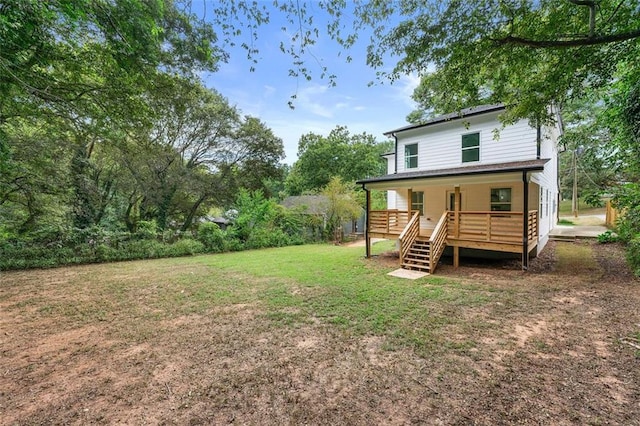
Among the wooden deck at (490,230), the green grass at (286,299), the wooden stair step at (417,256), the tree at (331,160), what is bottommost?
the green grass at (286,299)

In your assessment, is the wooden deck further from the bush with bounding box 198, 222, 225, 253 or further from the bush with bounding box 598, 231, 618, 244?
the bush with bounding box 198, 222, 225, 253

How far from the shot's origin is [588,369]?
303cm

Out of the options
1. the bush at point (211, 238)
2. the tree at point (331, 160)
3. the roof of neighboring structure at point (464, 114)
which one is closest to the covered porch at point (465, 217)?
the roof of neighboring structure at point (464, 114)

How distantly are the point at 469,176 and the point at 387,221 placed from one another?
11.2 ft

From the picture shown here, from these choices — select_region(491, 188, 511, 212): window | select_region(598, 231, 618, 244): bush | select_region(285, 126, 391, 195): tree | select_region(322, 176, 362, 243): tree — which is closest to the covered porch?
select_region(491, 188, 511, 212): window

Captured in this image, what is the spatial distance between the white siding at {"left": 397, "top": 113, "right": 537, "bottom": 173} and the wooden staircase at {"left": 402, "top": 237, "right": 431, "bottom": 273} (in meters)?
3.70

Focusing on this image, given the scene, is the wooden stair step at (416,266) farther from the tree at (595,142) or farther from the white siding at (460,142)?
the tree at (595,142)

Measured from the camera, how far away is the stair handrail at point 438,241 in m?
8.24

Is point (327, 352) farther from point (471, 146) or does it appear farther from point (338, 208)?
point (338, 208)

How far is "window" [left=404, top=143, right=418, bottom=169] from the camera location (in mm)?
Result: 11804

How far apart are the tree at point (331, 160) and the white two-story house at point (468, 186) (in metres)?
20.1

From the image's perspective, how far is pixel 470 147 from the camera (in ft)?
33.7

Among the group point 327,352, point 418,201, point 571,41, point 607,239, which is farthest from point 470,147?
point 327,352

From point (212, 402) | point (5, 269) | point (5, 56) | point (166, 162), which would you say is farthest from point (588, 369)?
point (166, 162)
